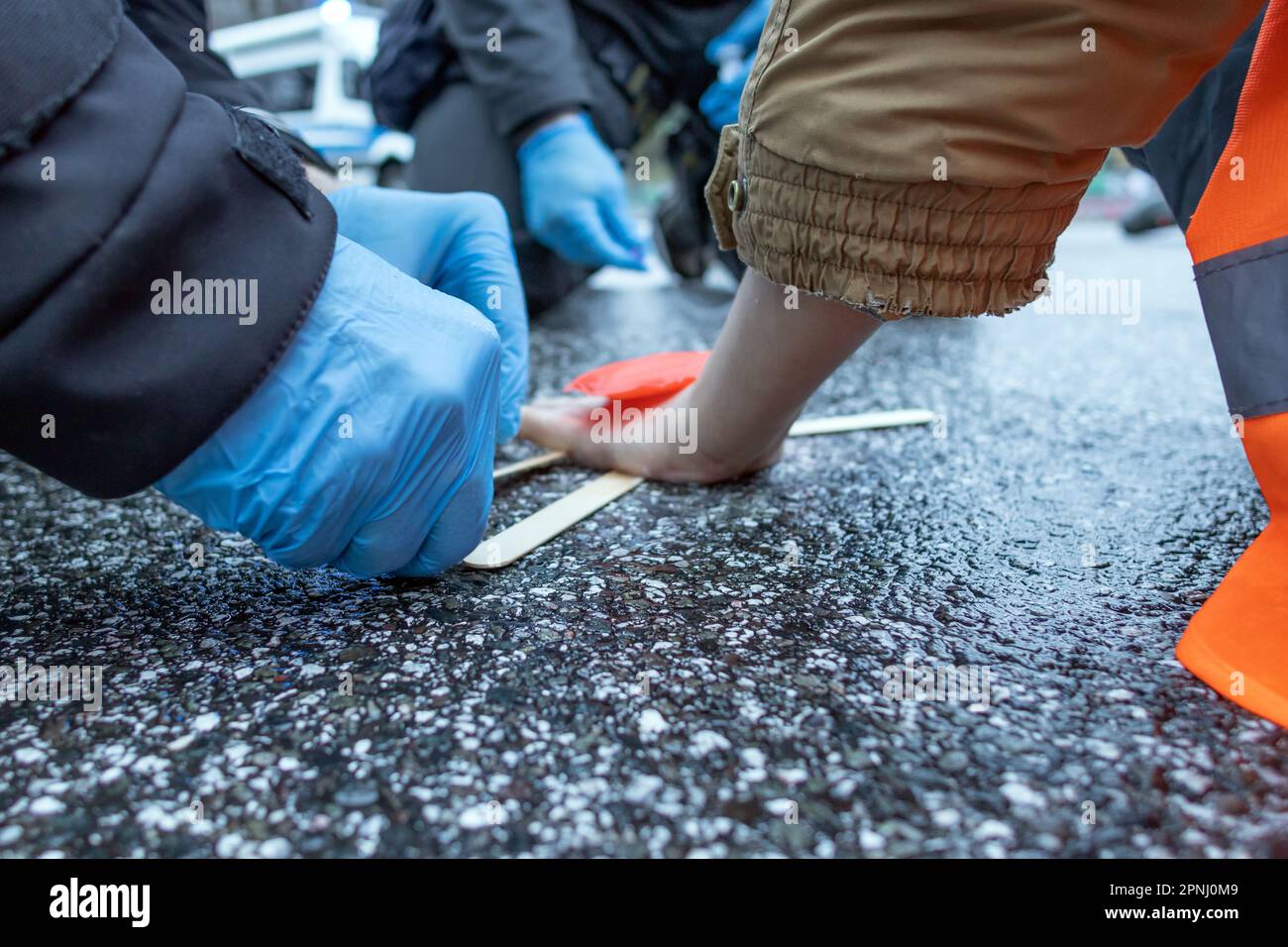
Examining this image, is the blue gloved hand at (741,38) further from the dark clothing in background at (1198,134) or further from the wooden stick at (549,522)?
the wooden stick at (549,522)

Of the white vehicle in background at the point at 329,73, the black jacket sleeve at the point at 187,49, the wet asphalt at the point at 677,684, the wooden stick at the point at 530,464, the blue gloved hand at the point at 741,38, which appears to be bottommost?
the wet asphalt at the point at 677,684

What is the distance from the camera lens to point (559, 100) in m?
1.50

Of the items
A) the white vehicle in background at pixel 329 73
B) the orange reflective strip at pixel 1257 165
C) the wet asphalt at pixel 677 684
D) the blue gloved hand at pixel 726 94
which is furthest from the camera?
the white vehicle in background at pixel 329 73

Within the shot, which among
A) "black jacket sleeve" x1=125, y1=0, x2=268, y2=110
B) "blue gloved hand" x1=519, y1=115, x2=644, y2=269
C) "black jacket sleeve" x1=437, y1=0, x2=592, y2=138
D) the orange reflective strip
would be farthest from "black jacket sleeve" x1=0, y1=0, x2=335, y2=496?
"black jacket sleeve" x1=437, y1=0, x2=592, y2=138

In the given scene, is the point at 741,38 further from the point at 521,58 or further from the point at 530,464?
the point at 530,464

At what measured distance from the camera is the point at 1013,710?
0.52 meters

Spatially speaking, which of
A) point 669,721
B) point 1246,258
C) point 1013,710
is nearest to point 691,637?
point 669,721

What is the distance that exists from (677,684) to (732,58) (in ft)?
5.35

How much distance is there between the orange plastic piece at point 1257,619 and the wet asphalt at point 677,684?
16 mm

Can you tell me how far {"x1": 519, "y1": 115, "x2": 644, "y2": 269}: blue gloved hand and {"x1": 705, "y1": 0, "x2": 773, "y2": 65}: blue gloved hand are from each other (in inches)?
18.4

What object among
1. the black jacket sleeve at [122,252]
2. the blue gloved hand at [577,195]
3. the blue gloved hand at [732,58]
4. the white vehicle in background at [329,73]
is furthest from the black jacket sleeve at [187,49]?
the white vehicle in background at [329,73]

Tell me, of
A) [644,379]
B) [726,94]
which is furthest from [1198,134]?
[726,94]

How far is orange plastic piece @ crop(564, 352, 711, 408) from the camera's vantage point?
1016 millimetres

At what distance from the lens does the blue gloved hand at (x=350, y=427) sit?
565 mm
